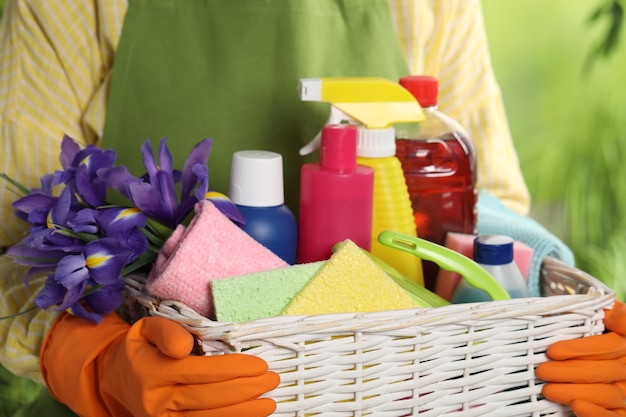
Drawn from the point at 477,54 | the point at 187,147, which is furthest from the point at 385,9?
the point at 187,147

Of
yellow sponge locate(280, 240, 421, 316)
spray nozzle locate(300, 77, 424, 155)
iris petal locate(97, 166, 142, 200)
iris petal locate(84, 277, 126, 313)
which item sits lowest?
iris petal locate(84, 277, 126, 313)

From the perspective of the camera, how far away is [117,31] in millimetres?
936

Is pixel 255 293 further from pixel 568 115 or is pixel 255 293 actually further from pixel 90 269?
pixel 568 115

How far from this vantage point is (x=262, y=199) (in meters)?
0.74

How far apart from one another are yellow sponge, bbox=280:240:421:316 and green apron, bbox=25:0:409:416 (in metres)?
0.29

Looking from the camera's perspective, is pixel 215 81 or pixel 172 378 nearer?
pixel 172 378

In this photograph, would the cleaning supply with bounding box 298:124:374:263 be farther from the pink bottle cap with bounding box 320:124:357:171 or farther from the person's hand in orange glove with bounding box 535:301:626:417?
the person's hand in orange glove with bounding box 535:301:626:417

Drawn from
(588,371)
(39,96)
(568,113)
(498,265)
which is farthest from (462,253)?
(568,113)

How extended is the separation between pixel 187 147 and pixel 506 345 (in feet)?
1.36

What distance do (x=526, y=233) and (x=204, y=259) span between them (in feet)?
1.28

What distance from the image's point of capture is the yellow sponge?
642mm

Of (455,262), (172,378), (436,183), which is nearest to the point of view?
(172,378)

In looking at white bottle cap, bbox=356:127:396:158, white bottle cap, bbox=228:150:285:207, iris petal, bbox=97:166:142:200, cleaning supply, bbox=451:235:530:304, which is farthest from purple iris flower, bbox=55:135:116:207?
cleaning supply, bbox=451:235:530:304

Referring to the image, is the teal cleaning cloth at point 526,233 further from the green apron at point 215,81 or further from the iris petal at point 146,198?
the iris petal at point 146,198
